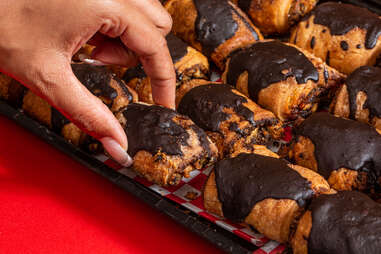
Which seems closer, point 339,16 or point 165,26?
point 165,26

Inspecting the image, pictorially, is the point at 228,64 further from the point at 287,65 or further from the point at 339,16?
the point at 339,16

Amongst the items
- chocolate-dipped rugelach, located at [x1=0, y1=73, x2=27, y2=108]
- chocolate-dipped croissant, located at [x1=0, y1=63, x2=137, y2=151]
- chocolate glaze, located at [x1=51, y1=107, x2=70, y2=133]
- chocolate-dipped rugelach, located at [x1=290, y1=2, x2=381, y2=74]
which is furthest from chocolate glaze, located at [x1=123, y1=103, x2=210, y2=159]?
chocolate-dipped rugelach, located at [x1=290, y1=2, x2=381, y2=74]

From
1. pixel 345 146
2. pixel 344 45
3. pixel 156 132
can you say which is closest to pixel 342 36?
pixel 344 45

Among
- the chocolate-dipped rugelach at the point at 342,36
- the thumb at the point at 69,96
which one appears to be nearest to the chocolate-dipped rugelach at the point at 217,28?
the chocolate-dipped rugelach at the point at 342,36

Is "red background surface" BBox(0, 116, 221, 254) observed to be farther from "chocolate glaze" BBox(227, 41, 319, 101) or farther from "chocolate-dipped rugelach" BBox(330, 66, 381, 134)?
"chocolate-dipped rugelach" BBox(330, 66, 381, 134)

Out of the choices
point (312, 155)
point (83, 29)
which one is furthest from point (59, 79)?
point (312, 155)

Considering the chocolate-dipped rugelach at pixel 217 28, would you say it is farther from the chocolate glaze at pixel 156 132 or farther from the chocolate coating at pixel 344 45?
the chocolate glaze at pixel 156 132

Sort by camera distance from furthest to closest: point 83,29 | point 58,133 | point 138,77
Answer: point 138,77 → point 58,133 → point 83,29
